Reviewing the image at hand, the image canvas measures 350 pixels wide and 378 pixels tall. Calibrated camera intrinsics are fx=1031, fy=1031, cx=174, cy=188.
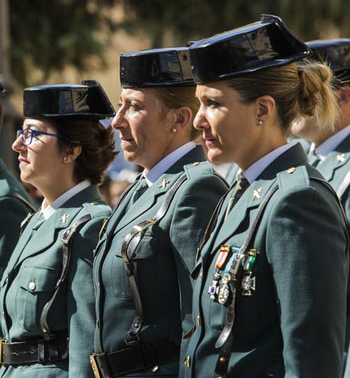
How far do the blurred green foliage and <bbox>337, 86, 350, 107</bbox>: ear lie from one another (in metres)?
12.2

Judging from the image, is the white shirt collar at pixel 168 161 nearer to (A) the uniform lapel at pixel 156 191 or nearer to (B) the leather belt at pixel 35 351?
(A) the uniform lapel at pixel 156 191

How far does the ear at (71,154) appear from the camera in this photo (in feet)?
15.4

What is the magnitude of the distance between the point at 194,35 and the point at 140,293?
51.0ft

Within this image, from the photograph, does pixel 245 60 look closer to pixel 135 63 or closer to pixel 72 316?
pixel 135 63

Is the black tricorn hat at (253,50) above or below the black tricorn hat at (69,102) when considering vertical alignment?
above

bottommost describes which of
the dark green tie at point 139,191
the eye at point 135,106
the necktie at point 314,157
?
the necktie at point 314,157

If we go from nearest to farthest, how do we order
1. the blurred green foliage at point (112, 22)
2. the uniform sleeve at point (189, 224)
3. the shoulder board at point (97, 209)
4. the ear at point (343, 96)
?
1. the uniform sleeve at point (189, 224)
2. the shoulder board at point (97, 209)
3. the ear at point (343, 96)
4. the blurred green foliage at point (112, 22)

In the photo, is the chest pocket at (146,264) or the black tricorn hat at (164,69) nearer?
the chest pocket at (146,264)

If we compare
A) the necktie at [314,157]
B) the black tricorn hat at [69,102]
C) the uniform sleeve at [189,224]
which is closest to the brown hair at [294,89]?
the uniform sleeve at [189,224]

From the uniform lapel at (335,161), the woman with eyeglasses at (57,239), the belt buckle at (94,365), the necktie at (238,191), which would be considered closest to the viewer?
the necktie at (238,191)

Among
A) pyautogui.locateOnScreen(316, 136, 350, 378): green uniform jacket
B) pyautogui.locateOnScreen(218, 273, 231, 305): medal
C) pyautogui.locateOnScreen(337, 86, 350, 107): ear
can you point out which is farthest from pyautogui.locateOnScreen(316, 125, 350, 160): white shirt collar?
pyautogui.locateOnScreen(218, 273, 231, 305): medal

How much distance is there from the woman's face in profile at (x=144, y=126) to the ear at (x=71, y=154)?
637mm

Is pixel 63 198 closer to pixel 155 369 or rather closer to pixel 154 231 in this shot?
pixel 154 231

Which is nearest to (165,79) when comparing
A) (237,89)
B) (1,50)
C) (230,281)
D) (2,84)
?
(237,89)
